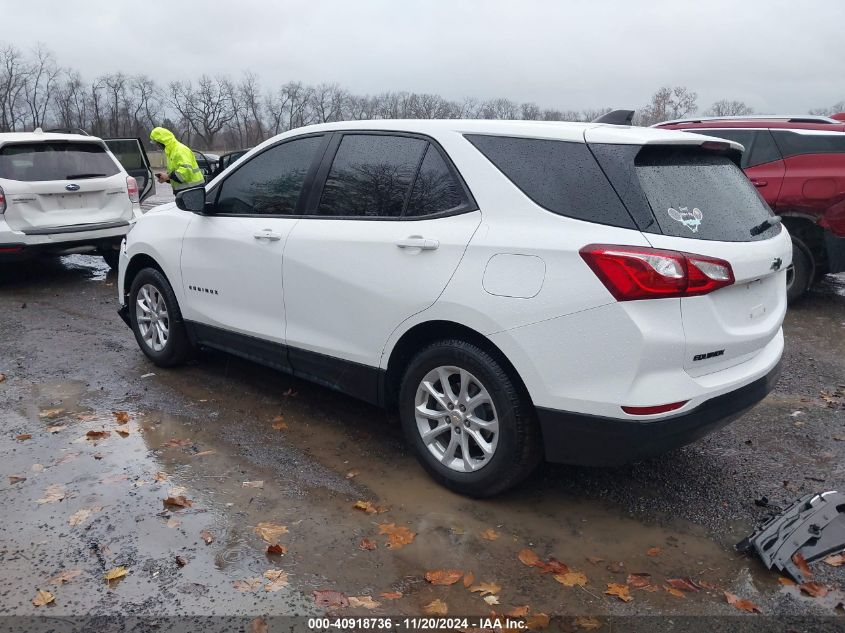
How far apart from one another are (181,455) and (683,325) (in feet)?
9.36

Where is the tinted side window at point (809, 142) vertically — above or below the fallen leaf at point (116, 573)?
above

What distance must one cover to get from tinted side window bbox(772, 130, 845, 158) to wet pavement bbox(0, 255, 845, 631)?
320cm

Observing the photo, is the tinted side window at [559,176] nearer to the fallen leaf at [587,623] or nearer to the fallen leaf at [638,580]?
the fallen leaf at [638,580]

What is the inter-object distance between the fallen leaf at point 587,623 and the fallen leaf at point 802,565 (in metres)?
0.96

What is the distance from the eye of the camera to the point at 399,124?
4.09m

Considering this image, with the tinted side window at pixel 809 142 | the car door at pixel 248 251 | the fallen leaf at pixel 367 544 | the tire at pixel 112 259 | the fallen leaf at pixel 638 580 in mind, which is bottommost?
the fallen leaf at pixel 638 580

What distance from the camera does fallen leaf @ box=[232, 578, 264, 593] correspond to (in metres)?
2.97

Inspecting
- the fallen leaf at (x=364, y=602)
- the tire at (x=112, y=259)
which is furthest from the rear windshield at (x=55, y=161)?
the fallen leaf at (x=364, y=602)

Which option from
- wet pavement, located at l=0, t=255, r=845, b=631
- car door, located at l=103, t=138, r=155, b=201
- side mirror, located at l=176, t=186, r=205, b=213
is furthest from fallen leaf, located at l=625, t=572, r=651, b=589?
car door, located at l=103, t=138, r=155, b=201

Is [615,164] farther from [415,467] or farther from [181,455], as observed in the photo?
[181,455]

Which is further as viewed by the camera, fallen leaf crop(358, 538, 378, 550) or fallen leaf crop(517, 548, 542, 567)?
fallen leaf crop(358, 538, 378, 550)

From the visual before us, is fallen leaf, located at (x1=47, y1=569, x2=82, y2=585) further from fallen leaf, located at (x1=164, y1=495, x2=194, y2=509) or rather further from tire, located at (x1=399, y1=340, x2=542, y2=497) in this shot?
tire, located at (x1=399, y1=340, x2=542, y2=497)

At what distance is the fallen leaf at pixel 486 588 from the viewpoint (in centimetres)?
297

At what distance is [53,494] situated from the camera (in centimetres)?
373
